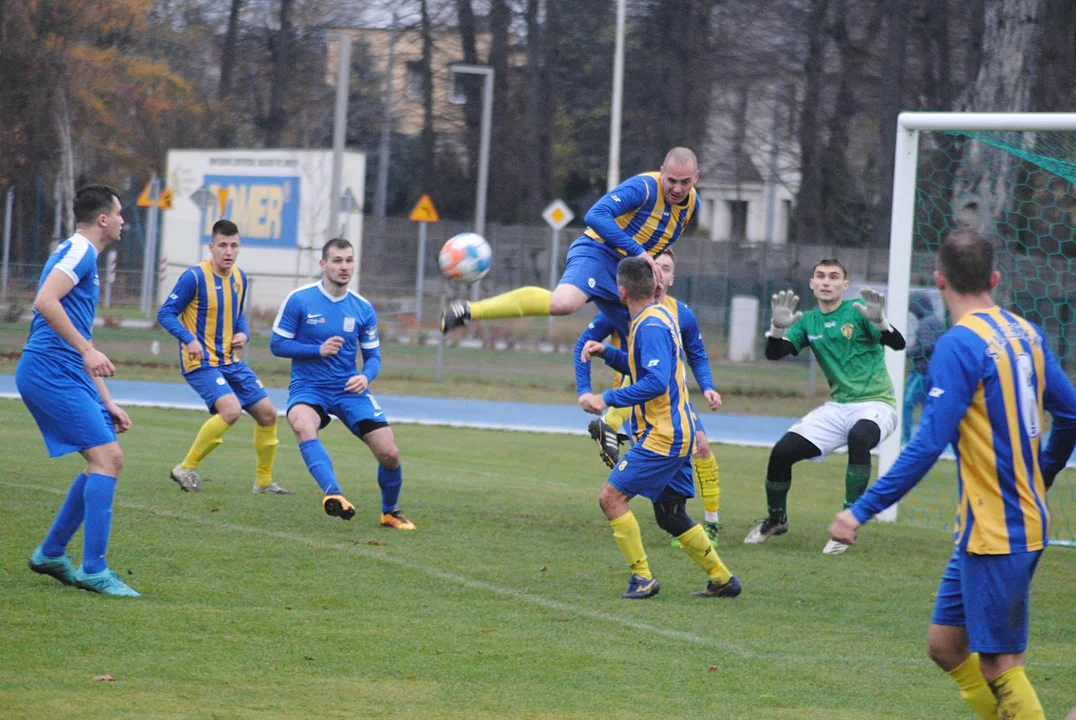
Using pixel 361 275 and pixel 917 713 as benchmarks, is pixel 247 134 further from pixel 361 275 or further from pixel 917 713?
pixel 917 713

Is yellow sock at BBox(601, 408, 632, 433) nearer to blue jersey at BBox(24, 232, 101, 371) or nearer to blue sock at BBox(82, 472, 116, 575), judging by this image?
blue sock at BBox(82, 472, 116, 575)

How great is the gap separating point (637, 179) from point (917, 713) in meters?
4.14

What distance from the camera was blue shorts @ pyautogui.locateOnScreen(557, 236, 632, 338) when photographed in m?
8.34

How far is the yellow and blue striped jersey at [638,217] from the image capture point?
820 centimetres

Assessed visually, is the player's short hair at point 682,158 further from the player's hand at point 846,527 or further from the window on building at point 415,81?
the window on building at point 415,81

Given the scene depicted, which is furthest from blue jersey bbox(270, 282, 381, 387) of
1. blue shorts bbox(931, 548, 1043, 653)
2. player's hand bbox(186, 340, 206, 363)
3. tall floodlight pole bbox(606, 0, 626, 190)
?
tall floodlight pole bbox(606, 0, 626, 190)

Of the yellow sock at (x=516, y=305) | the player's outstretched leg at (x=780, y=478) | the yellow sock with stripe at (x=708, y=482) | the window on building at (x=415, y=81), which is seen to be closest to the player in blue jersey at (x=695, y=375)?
the yellow sock with stripe at (x=708, y=482)


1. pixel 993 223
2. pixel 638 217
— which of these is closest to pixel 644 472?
pixel 638 217

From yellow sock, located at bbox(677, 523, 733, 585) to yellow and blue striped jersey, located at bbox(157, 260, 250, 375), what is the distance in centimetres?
470

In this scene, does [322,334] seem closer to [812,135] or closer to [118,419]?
[118,419]

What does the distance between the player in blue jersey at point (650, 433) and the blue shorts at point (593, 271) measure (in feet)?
3.01

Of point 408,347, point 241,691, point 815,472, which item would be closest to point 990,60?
point 815,472

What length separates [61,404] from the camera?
639cm

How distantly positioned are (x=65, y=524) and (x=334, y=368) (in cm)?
279
